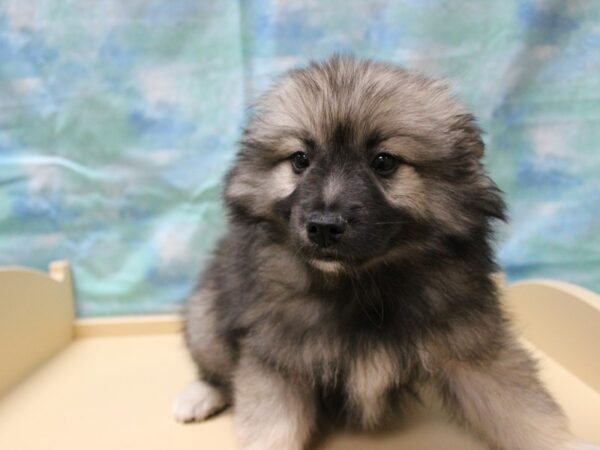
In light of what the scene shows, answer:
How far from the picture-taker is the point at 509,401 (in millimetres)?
1445

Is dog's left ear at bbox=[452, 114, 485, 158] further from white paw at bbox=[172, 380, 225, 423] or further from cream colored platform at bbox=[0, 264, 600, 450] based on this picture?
white paw at bbox=[172, 380, 225, 423]

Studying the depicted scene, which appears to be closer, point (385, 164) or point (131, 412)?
point (385, 164)

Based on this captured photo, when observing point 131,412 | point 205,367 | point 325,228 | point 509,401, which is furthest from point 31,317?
point 509,401

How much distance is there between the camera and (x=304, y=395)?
1495 millimetres

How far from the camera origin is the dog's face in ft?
4.16

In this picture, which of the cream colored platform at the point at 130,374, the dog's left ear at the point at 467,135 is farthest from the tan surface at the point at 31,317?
the dog's left ear at the point at 467,135

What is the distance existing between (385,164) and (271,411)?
69 centimetres

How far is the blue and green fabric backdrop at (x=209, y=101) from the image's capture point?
2.26 metres

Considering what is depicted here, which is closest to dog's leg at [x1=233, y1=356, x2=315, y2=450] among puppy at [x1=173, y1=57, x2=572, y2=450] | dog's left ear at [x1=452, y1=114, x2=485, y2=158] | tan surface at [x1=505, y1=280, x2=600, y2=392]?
puppy at [x1=173, y1=57, x2=572, y2=450]

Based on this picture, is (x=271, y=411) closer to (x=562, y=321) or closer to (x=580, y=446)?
(x=580, y=446)

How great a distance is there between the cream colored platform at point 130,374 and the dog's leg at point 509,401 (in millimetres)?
131

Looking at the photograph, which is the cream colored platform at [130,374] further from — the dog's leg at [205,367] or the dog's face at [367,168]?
the dog's face at [367,168]

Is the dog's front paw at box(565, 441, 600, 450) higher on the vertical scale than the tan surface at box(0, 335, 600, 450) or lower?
higher

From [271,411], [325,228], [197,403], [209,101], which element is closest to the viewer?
[325,228]
